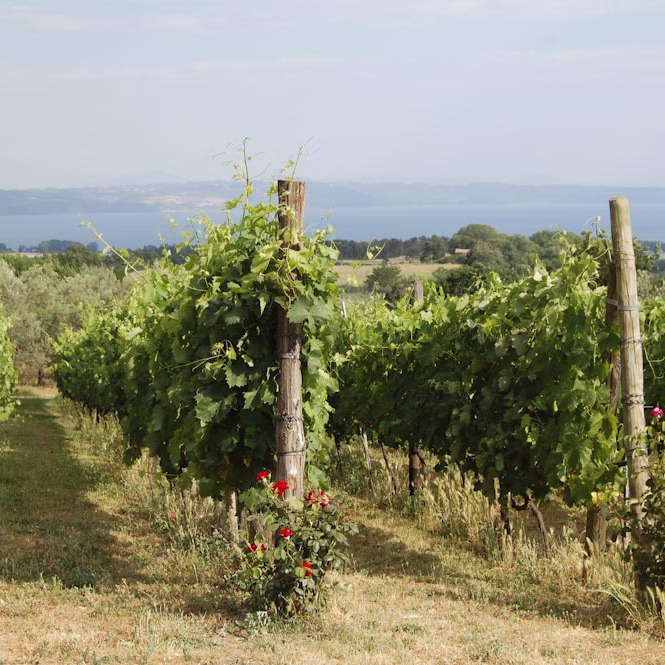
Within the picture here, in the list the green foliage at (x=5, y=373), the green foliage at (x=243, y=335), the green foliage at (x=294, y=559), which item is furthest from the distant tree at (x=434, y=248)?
the green foliage at (x=294, y=559)

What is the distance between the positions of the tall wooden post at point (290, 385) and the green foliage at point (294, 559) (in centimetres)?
38

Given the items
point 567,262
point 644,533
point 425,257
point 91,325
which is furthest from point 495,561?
point 425,257

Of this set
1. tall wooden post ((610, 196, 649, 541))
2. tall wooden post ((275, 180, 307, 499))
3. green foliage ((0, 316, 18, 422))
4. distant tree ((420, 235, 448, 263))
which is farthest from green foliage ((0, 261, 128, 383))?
tall wooden post ((610, 196, 649, 541))

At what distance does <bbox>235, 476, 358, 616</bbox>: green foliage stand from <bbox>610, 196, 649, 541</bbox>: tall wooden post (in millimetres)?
1992

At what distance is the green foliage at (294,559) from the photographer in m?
4.94

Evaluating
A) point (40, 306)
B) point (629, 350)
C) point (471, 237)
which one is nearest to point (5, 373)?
point (629, 350)

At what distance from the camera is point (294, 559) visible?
4.93 m

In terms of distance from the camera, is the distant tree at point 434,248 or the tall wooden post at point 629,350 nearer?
the tall wooden post at point 629,350

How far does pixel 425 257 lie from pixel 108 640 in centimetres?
6559

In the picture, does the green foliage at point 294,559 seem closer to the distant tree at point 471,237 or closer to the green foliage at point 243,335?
the green foliage at point 243,335

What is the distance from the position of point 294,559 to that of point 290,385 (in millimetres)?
1218

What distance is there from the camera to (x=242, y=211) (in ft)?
19.4

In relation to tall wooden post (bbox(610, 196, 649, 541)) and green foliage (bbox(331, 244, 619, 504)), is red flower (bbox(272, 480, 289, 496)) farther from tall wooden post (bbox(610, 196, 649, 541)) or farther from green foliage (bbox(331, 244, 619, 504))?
tall wooden post (bbox(610, 196, 649, 541))

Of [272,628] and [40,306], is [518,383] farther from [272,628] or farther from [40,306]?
[40,306]
